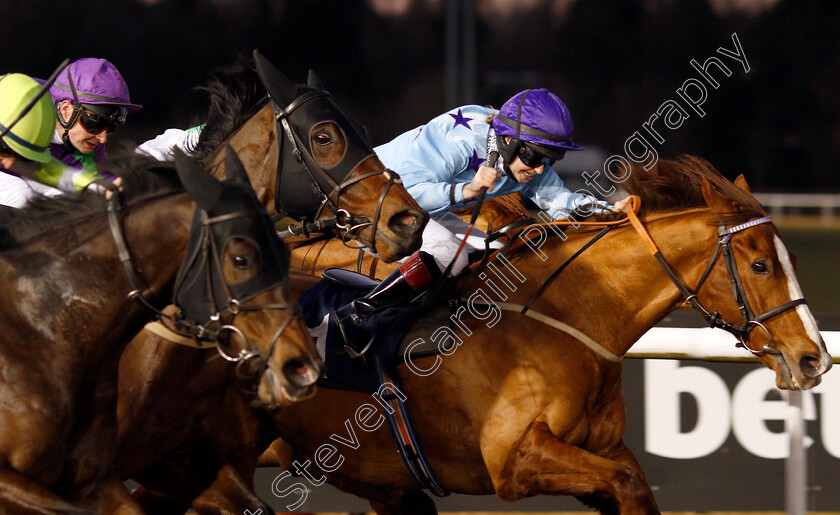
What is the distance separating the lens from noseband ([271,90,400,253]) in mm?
3166

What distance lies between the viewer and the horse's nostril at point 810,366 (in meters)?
3.43

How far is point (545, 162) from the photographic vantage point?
13.0 feet

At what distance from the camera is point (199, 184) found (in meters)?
2.52

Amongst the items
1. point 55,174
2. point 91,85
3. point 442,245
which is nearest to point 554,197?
point 442,245

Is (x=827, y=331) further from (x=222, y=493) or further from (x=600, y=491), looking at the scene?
(x=222, y=493)

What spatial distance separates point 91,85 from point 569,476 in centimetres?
196

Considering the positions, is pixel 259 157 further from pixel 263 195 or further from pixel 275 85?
pixel 275 85

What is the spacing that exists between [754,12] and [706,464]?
435 inches

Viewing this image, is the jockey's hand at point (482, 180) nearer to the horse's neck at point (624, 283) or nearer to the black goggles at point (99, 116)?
the horse's neck at point (624, 283)

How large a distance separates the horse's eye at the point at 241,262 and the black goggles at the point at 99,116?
1.23 meters

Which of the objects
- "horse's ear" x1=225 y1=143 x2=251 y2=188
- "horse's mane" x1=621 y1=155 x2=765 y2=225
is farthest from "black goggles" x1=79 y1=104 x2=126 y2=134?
"horse's mane" x1=621 y1=155 x2=765 y2=225

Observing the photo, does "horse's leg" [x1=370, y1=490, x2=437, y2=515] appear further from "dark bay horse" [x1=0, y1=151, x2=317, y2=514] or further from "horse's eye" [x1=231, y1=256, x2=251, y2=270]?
"horse's eye" [x1=231, y1=256, x2=251, y2=270]

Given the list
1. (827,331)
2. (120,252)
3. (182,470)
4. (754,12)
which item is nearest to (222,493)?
(182,470)

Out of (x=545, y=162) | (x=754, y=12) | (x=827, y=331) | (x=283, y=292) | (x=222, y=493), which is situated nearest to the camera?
(x=283, y=292)
